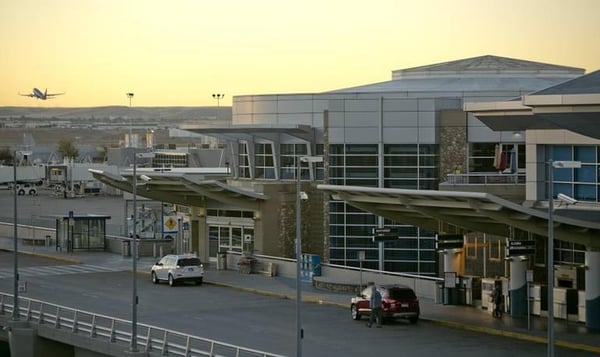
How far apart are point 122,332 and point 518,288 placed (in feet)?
42.4

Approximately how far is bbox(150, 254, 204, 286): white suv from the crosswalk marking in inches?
288

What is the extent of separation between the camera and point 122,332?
39438mm

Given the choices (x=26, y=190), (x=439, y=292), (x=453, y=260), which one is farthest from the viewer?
(x=26, y=190)

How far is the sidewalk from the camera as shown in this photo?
38.6 metres

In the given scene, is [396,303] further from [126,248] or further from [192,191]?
[126,248]

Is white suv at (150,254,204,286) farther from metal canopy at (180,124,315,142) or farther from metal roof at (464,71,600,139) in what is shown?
metal roof at (464,71,600,139)

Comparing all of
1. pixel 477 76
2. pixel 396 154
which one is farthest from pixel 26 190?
pixel 396 154

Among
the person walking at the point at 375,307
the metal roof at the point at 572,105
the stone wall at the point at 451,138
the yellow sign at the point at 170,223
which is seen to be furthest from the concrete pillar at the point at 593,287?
the yellow sign at the point at 170,223

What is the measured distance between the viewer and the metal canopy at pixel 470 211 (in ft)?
128

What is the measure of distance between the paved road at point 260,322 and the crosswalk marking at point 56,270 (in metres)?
3.37

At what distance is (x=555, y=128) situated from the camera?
4247cm

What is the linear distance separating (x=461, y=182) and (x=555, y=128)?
900 centimetres

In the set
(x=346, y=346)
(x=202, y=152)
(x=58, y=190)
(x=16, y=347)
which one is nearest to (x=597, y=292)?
(x=346, y=346)

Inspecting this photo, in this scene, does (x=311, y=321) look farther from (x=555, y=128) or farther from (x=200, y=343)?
(x=555, y=128)
